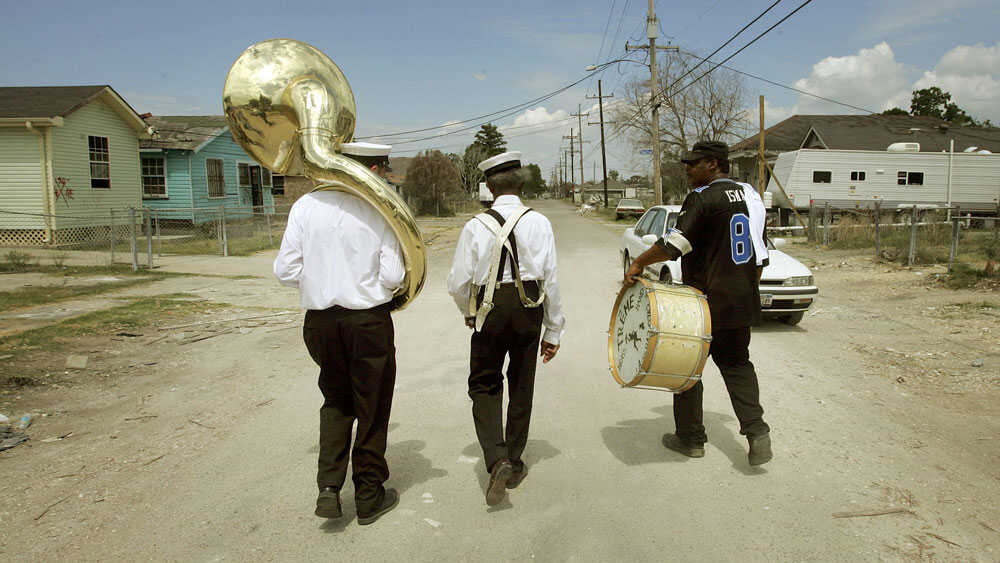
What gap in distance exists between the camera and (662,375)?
3.82 m

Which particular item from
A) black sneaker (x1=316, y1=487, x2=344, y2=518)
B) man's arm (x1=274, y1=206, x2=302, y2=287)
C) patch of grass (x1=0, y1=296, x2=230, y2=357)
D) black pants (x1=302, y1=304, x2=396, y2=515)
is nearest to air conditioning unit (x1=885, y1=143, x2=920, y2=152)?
patch of grass (x1=0, y1=296, x2=230, y2=357)

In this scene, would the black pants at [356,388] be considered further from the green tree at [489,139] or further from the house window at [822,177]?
the green tree at [489,139]

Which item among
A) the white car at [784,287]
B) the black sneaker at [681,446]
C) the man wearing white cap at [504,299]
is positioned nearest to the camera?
the man wearing white cap at [504,299]

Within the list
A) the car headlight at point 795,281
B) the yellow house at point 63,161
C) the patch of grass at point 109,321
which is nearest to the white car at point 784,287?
the car headlight at point 795,281

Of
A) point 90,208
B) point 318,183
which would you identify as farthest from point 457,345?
point 90,208

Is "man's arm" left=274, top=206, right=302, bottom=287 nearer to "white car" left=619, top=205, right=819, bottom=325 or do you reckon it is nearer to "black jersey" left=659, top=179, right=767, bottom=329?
"black jersey" left=659, top=179, right=767, bottom=329

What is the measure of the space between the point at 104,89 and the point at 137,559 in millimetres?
21189

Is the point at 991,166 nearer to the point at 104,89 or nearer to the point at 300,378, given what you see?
the point at 300,378

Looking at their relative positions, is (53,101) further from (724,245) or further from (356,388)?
(724,245)

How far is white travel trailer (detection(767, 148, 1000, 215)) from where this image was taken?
91.5 ft

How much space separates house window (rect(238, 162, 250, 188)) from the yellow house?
17.8ft

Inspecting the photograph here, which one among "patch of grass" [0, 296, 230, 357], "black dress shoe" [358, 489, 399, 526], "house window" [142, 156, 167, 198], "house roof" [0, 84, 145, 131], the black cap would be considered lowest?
"black dress shoe" [358, 489, 399, 526]

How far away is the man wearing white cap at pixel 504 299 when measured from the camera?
3.45 m

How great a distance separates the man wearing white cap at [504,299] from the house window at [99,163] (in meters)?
20.7
